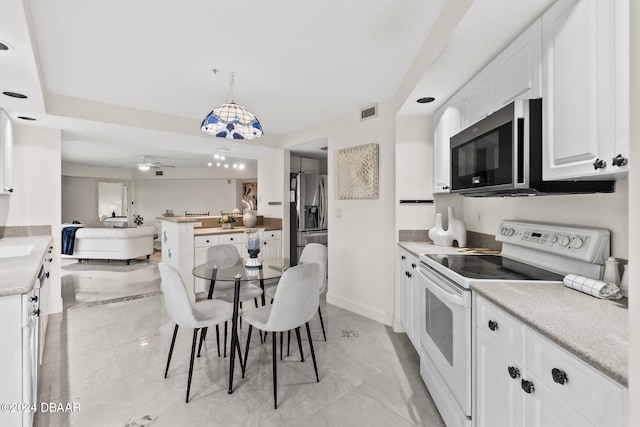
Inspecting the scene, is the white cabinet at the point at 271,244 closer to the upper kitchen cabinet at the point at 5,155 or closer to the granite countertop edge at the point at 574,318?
Result: the upper kitchen cabinet at the point at 5,155

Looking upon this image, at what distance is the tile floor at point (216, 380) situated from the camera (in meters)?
1.80

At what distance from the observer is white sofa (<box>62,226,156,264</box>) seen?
600cm

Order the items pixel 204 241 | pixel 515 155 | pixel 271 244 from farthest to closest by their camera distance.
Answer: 1. pixel 271 244
2. pixel 204 241
3. pixel 515 155

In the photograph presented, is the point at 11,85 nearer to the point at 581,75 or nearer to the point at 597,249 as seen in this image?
the point at 581,75

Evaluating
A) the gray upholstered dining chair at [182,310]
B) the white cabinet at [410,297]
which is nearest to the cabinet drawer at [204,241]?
the gray upholstered dining chair at [182,310]

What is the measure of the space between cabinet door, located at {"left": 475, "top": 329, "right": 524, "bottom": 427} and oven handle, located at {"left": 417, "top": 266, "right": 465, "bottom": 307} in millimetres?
184

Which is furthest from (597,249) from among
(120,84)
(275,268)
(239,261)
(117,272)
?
(117,272)

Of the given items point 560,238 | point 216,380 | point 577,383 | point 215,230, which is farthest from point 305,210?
point 577,383

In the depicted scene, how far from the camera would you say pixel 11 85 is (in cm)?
225

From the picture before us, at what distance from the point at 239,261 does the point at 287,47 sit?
1.90 metres

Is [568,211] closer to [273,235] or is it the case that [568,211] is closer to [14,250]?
[273,235]

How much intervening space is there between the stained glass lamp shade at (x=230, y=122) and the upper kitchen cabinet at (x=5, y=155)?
6.81ft

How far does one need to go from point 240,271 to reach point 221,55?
1676mm

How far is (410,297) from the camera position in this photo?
8.15 feet
